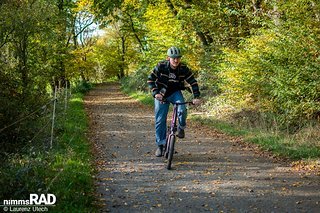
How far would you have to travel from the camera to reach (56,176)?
6.12m

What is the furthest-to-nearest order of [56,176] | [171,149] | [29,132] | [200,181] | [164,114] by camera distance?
[29,132], [164,114], [171,149], [200,181], [56,176]

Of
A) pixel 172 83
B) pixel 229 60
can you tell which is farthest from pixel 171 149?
pixel 229 60

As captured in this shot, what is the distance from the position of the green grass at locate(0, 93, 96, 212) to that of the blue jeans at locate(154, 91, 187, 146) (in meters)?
1.58

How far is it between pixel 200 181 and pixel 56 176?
243 cm

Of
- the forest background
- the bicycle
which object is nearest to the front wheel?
the bicycle

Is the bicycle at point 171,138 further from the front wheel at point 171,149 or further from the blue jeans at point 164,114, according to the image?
the blue jeans at point 164,114

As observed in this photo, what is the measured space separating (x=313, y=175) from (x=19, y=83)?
22.4 feet

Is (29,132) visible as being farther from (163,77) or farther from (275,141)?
(275,141)

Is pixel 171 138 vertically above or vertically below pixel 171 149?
above

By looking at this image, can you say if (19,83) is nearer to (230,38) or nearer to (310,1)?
(310,1)

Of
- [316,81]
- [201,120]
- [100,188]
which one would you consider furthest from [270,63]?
[100,188]

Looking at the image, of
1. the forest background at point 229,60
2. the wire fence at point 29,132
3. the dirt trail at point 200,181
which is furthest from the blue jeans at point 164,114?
the forest background at point 229,60

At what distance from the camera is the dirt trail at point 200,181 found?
223 inches

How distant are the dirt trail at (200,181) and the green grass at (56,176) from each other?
0.29m
